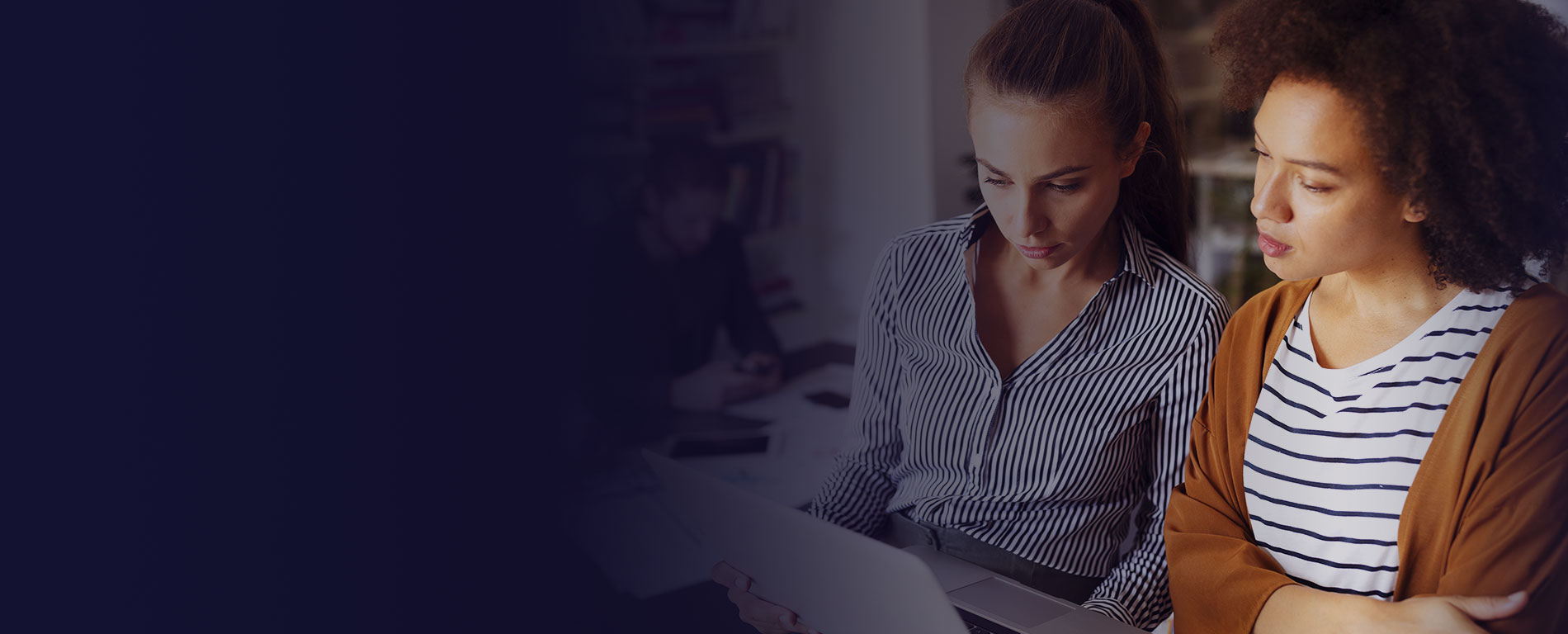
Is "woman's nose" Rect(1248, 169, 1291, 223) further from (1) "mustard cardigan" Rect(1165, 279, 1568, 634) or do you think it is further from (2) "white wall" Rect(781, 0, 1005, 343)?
(2) "white wall" Rect(781, 0, 1005, 343)

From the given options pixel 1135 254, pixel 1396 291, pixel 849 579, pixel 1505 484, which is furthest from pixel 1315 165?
pixel 849 579

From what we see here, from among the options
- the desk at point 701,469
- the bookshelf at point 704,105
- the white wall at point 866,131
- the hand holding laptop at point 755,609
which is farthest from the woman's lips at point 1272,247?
the white wall at point 866,131

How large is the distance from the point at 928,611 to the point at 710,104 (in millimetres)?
2625

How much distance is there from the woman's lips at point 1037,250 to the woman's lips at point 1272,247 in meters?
0.27

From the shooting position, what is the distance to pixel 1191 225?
1275 millimetres

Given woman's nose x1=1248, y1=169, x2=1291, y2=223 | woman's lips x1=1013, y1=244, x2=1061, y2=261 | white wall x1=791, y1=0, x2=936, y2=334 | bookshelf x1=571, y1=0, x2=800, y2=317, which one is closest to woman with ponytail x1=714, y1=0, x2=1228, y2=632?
woman's lips x1=1013, y1=244, x2=1061, y2=261

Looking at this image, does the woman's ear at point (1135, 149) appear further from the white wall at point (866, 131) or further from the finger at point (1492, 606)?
the white wall at point (866, 131)

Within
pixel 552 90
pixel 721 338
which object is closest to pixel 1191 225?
pixel 552 90

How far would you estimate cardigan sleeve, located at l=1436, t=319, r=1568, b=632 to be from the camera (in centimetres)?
72

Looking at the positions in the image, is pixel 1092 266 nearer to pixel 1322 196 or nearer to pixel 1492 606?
pixel 1322 196

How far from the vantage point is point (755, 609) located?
3.67 ft

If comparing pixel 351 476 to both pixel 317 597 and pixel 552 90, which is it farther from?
pixel 552 90

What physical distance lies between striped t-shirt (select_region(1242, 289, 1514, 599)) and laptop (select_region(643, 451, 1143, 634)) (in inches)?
8.2
